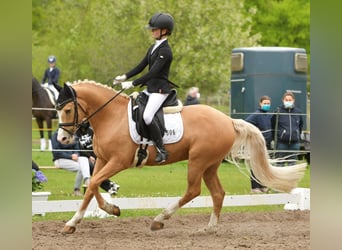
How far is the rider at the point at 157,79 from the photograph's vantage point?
7.92 meters

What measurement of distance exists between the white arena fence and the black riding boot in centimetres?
126

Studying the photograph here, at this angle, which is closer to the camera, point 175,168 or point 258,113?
point 258,113

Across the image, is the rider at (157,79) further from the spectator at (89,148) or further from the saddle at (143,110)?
the spectator at (89,148)

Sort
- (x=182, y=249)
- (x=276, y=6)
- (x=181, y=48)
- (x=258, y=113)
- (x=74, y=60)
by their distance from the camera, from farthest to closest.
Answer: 1. (x=276, y=6)
2. (x=74, y=60)
3. (x=181, y=48)
4. (x=258, y=113)
5. (x=182, y=249)

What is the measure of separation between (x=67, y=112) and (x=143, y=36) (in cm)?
1860

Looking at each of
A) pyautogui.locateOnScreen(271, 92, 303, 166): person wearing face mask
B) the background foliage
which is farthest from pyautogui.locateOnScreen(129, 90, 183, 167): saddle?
the background foliage

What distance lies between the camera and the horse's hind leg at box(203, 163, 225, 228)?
8.23m

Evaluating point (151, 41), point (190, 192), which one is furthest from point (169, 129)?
point (151, 41)

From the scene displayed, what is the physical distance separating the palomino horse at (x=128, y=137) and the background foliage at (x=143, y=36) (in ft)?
A: 56.9

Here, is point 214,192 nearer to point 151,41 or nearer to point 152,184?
point 152,184

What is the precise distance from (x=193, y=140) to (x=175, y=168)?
9.26 metres
